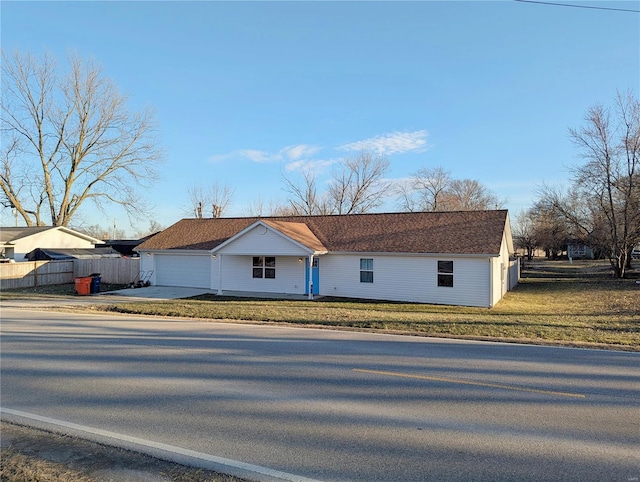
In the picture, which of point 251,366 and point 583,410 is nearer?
point 583,410

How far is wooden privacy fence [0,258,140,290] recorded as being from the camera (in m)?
26.0

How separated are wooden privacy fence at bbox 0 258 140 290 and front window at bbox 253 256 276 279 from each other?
31.8 ft

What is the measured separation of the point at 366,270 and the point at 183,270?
12.1 meters

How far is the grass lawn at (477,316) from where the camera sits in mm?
11109

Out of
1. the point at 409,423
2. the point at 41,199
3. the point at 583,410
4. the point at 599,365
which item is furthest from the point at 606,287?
the point at 41,199

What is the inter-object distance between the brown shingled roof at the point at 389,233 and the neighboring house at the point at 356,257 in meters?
0.05

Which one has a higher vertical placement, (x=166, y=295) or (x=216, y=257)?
(x=216, y=257)

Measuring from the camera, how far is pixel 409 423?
16.5 ft

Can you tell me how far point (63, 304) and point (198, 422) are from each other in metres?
16.7

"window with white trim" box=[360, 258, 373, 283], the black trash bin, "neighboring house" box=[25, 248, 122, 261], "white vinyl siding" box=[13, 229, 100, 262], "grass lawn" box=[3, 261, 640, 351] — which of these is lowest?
"grass lawn" box=[3, 261, 640, 351]

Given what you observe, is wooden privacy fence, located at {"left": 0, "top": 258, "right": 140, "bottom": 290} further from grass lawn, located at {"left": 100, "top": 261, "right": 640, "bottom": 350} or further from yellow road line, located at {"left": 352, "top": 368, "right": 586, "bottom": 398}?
yellow road line, located at {"left": 352, "top": 368, "right": 586, "bottom": 398}

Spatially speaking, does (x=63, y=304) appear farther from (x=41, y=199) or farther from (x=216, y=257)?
(x=41, y=199)

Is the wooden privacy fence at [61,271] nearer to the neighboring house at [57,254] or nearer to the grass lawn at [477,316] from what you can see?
the neighboring house at [57,254]

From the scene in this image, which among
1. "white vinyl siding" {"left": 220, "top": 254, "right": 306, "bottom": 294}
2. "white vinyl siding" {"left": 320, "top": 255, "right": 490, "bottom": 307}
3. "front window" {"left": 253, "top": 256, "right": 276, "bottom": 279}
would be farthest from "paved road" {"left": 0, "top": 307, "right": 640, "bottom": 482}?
"front window" {"left": 253, "top": 256, "right": 276, "bottom": 279}
